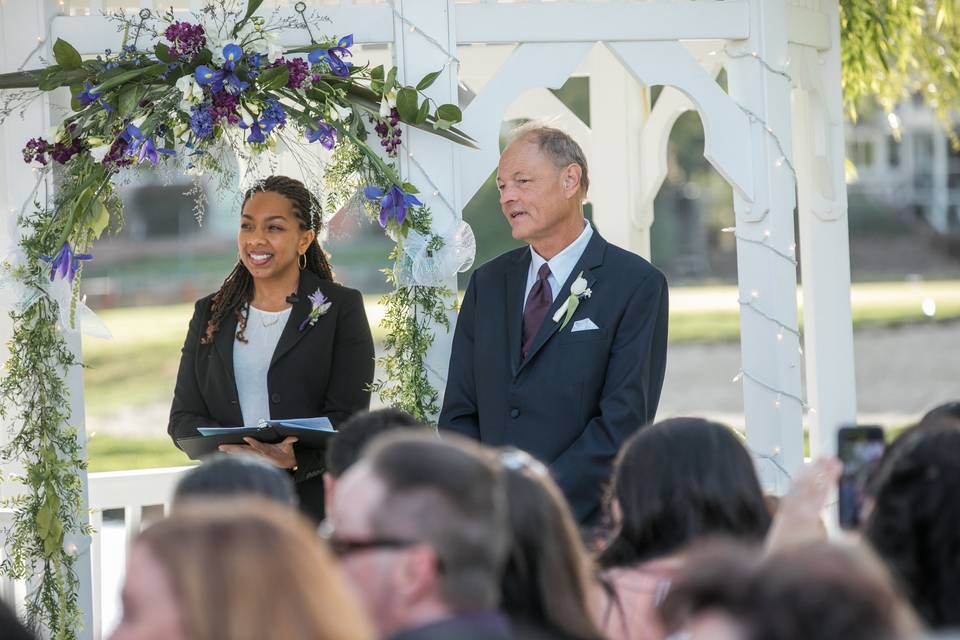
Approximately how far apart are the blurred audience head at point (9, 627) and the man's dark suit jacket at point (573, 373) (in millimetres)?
2580

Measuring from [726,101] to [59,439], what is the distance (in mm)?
2896

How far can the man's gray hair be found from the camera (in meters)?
5.02

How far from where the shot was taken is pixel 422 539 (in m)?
2.25

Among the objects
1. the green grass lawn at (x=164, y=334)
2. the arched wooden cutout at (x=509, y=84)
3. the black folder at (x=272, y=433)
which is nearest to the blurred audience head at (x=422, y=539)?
the black folder at (x=272, y=433)

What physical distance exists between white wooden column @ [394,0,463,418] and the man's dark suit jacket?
160 millimetres

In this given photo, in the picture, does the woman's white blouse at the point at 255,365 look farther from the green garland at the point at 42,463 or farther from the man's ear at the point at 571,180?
the man's ear at the point at 571,180

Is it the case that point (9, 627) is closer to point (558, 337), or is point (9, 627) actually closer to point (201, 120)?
point (201, 120)

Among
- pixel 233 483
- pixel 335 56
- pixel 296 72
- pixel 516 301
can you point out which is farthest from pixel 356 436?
pixel 335 56

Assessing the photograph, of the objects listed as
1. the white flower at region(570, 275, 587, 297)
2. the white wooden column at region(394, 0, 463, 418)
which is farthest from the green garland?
the white flower at region(570, 275, 587, 297)

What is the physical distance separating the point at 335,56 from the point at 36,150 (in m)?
1.12

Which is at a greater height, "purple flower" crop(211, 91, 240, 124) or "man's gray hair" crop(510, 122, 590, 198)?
"purple flower" crop(211, 91, 240, 124)

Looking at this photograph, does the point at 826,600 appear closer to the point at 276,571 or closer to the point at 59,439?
the point at 276,571

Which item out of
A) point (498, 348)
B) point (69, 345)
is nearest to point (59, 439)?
point (69, 345)

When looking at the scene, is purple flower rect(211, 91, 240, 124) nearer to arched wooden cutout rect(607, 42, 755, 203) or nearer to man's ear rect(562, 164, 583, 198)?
man's ear rect(562, 164, 583, 198)
